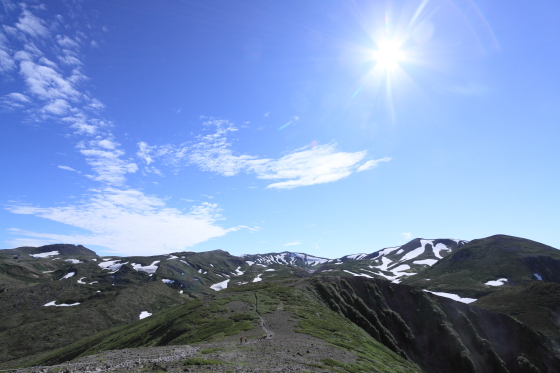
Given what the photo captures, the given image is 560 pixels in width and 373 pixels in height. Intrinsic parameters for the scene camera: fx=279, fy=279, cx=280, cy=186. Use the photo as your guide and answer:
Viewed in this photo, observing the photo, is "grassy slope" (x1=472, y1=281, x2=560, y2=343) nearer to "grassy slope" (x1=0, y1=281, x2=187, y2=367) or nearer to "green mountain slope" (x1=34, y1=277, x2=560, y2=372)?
"green mountain slope" (x1=34, y1=277, x2=560, y2=372)

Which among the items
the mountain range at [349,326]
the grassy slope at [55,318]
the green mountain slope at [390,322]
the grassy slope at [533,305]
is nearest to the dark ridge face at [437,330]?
the green mountain slope at [390,322]

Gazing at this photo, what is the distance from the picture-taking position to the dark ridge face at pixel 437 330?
88188 millimetres

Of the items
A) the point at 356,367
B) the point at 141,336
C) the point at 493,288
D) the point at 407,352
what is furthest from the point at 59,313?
the point at 493,288

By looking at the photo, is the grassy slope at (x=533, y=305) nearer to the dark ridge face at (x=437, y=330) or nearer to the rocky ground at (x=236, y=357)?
the dark ridge face at (x=437, y=330)

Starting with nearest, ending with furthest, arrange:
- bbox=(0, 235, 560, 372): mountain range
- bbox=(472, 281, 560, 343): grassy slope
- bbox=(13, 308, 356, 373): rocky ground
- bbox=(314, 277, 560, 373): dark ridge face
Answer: bbox=(13, 308, 356, 373): rocky ground
bbox=(0, 235, 560, 372): mountain range
bbox=(314, 277, 560, 373): dark ridge face
bbox=(472, 281, 560, 343): grassy slope

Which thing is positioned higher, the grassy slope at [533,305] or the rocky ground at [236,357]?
the rocky ground at [236,357]

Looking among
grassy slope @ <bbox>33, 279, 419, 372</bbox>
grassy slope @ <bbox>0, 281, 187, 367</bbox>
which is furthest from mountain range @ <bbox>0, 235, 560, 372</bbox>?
grassy slope @ <bbox>0, 281, 187, 367</bbox>

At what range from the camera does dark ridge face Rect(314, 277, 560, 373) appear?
88.2 m

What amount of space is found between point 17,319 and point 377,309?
184 metres

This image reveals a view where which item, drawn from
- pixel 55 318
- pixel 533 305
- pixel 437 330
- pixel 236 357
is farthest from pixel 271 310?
pixel 55 318

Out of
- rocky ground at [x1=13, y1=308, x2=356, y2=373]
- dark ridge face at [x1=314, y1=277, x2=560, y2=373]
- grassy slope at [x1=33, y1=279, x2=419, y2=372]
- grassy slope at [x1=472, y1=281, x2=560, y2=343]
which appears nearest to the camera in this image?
rocky ground at [x1=13, y1=308, x2=356, y2=373]

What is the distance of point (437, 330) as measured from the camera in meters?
97.2

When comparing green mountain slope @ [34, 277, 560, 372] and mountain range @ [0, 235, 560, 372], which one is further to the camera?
green mountain slope @ [34, 277, 560, 372]

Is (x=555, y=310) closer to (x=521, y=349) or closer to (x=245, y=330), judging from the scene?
(x=521, y=349)
